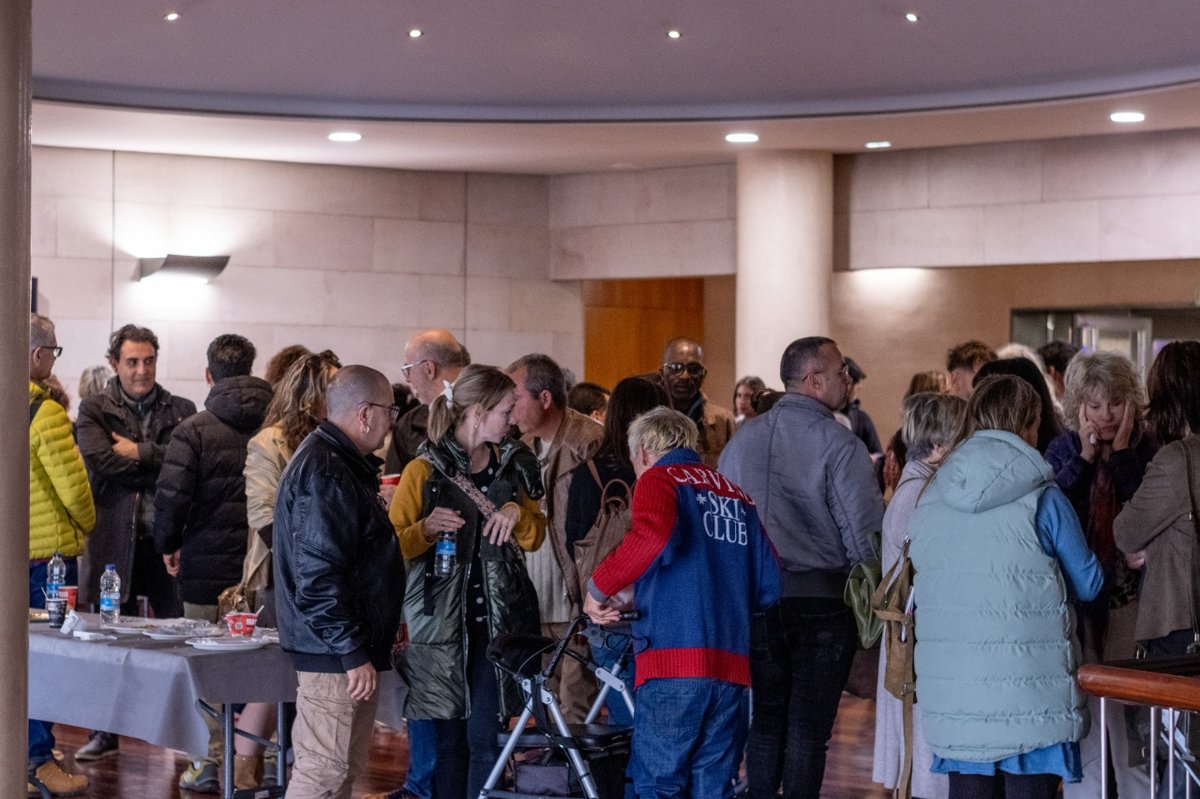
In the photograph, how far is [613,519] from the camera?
224 inches

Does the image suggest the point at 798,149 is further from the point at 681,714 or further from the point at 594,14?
the point at 681,714

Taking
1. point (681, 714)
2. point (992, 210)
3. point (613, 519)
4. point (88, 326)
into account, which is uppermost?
point (992, 210)

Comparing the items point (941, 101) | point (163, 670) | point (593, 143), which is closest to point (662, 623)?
point (163, 670)

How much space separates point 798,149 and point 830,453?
246 inches

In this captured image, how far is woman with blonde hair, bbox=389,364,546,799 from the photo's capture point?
509 centimetres

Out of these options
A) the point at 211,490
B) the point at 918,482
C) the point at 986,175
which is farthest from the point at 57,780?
the point at 986,175

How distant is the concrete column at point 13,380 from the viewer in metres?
3.66

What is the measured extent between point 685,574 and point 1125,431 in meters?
1.75

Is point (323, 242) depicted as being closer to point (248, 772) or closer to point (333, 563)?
point (248, 772)

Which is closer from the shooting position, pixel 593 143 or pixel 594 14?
pixel 594 14

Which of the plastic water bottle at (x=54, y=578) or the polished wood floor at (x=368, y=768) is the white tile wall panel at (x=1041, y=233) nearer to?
the polished wood floor at (x=368, y=768)

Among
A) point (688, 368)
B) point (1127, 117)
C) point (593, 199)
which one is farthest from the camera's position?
point (593, 199)

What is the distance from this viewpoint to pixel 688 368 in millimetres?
8023

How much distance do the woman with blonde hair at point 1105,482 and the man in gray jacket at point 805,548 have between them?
0.70m
